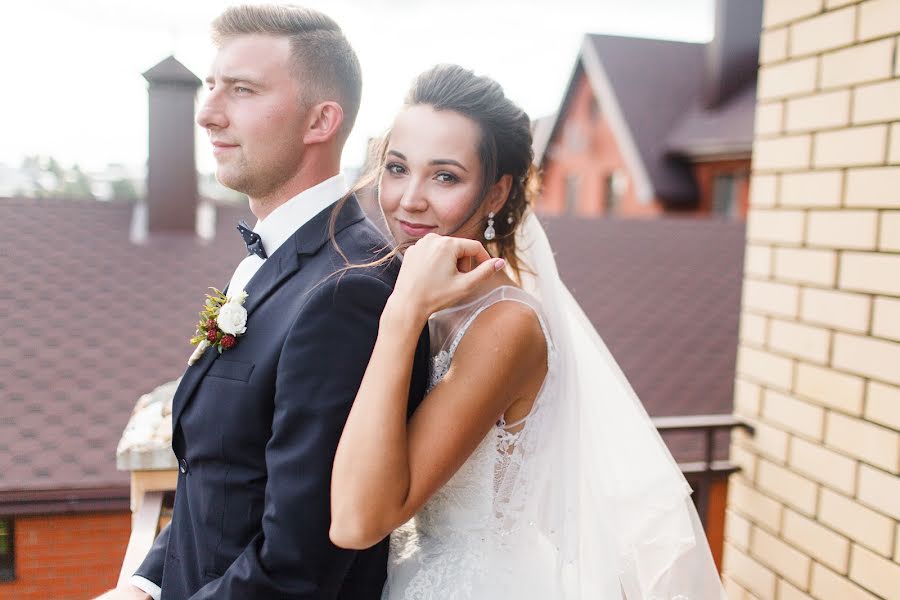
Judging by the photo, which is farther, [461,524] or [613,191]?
[613,191]

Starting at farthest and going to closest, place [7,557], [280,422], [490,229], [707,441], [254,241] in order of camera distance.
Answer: [7,557] < [707,441] < [490,229] < [254,241] < [280,422]

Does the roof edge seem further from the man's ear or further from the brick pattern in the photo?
the man's ear

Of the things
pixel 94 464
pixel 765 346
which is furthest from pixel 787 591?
pixel 94 464

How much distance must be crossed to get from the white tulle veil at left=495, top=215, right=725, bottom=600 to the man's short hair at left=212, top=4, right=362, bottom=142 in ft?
2.30

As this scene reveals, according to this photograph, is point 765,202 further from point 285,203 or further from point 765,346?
point 285,203

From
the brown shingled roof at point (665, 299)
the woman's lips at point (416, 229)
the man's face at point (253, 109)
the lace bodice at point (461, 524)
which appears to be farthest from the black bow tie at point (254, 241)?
the brown shingled roof at point (665, 299)

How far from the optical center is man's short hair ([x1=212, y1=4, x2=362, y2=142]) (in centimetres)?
157

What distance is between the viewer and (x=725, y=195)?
17750mm

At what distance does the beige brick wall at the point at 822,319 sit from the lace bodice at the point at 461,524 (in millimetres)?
1335

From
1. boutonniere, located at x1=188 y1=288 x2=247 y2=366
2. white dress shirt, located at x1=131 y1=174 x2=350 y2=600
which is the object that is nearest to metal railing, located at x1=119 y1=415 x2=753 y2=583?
boutonniere, located at x1=188 y1=288 x2=247 y2=366

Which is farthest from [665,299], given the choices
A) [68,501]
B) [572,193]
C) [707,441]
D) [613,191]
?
[572,193]

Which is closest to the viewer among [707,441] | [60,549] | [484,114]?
[484,114]

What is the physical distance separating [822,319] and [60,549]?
581 centimetres

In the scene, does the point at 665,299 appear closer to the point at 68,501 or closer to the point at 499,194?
the point at 68,501
